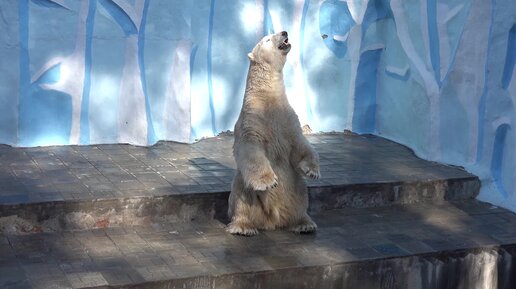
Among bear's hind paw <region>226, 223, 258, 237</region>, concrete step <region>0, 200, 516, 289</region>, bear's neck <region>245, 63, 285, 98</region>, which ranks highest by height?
bear's neck <region>245, 63, 285, 98</region>

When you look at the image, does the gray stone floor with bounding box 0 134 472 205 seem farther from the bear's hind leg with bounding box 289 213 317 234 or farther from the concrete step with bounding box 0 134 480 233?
the bear's hind leg with bounding box 289 213 317 234

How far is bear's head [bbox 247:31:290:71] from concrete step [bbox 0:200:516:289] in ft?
4.09

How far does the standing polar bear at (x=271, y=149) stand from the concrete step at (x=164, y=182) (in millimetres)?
462

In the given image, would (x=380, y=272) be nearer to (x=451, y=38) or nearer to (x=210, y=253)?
(x=210, y=253)

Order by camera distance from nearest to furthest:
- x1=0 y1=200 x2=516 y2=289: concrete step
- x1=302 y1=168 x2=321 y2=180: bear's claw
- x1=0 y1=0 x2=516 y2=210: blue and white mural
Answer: x1=0 y1=200 x2=516 y2=289: concrete step < x1=302 y1=168 x2=321 y2=180: bear's claw < x1=0 y1=0 x2=516 y2=210: blue and white mural

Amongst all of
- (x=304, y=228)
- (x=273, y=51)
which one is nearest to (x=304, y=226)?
(x=304, y=228)

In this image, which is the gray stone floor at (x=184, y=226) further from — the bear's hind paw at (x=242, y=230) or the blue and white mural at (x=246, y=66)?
the blue and white mural at (x=246, y=66)

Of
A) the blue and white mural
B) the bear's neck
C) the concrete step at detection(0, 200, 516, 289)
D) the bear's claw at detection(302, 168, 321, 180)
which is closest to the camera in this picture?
the concrete step at detection(0, 200, 516, 289)

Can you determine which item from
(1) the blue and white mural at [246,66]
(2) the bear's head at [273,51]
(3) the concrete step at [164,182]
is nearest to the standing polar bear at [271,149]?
(2) the bear's head at [273,51]

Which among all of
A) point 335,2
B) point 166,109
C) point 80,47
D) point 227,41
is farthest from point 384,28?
point 80,47

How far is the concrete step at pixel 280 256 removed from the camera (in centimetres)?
500

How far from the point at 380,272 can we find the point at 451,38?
290 cm

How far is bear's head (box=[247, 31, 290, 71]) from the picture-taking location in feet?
18.9

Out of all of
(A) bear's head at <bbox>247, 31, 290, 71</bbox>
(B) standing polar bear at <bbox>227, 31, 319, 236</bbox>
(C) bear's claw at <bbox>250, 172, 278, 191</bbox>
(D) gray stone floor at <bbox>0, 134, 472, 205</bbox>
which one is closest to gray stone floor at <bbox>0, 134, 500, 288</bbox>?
(D) gray stone floor at <bbox>0, 134, 472, 205</bbox>
